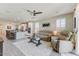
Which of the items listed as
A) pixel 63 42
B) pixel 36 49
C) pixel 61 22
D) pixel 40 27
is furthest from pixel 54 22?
pixel 36 49

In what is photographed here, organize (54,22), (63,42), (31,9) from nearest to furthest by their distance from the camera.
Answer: (31,9) → (54,22) → (63,42)

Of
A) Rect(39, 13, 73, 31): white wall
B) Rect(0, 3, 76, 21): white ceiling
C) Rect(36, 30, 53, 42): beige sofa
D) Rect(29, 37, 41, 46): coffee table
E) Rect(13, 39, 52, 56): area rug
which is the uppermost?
Rect(0, 3, 76, 21): white ceiling

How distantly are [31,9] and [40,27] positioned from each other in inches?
20.2

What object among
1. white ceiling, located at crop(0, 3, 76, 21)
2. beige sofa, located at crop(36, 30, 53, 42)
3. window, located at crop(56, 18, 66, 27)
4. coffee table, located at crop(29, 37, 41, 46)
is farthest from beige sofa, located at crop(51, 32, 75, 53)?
white ceiling, located at crop(0, 3, 76, 21)

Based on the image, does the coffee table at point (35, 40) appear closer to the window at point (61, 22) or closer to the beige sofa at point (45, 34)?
the beige sofa at point (45, 34)

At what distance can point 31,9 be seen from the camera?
2.70 m

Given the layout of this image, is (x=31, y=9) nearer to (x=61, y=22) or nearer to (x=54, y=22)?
(x=54, y=22)

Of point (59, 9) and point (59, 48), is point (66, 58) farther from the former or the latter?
point (59, 9)

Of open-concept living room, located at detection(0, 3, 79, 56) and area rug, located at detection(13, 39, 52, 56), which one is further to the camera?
area rug, located at detection(13, 39, 52, 56)

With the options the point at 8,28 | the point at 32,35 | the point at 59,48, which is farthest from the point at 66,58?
the point at 8,28

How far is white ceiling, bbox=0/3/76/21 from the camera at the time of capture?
8.64 feet

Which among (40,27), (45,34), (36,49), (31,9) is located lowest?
(36,49)

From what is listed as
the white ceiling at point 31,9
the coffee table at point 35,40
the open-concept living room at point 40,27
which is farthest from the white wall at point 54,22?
the coffee table at point 35,40

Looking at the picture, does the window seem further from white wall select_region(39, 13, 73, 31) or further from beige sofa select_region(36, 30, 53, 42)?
beige sofa select_region(36, 30, 53, 42)
